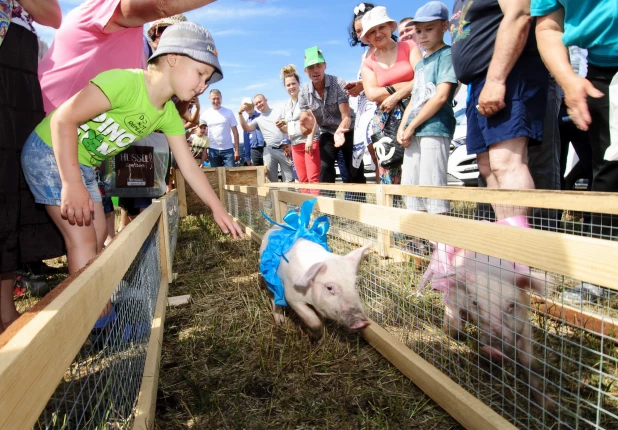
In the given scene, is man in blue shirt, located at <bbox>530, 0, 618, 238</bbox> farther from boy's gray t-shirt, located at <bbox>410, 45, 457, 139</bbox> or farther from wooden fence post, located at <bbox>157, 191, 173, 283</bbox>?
wooden fence post, located at <bbox>157, 191, 173, 283</bbox>

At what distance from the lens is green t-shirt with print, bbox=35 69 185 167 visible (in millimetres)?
2086

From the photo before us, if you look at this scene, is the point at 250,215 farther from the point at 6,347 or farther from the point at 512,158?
the point at 6,347

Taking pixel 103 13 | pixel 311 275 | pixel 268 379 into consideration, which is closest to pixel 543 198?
pixel 311 275

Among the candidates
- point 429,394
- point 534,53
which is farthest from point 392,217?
point 534,53

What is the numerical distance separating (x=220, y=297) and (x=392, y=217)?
1.90 meters

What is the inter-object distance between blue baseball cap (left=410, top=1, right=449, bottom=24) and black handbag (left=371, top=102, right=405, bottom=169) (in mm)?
861

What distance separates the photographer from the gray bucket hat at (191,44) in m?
2.11

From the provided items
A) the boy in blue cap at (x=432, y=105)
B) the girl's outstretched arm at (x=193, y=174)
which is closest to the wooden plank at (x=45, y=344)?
the girl's outstretched arm at (x=193, y=174)

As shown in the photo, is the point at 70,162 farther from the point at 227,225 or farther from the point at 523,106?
the point at 523,106

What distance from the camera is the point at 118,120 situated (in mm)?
2201

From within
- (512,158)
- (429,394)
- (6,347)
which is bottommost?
(429,394)

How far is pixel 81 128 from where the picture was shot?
2.16 metres

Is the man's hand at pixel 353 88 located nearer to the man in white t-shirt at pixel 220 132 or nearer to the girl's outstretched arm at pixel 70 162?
the girl's outstretched arm at pixel 70 162

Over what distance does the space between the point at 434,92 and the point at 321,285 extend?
79.6 inches
